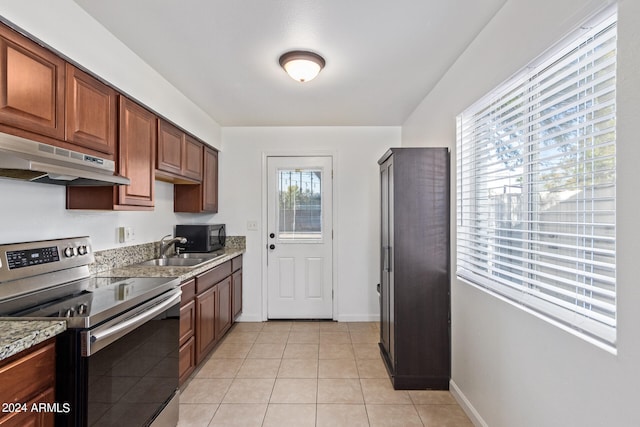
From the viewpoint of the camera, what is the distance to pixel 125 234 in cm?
251

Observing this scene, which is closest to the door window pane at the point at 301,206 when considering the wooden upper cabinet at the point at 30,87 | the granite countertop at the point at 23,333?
the wooden upper cabinet at the point at 30,87

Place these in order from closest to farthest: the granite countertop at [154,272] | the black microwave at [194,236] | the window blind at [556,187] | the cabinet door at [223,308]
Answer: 1. the window blind at [556,187]
2. the granite countertop at [154,272]
3. the cabinet door at [223,308]
4. the black microwave at [194,236]

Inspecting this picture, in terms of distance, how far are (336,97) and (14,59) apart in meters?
2.17

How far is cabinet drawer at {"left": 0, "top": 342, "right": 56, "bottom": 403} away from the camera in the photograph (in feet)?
3.34

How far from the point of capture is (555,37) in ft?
4.25

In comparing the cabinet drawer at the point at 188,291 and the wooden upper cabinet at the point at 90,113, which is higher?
the wooden upper cabinet at the point at 90,113

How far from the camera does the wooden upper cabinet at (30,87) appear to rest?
1.31 metres

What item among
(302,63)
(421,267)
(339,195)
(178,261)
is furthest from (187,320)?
(339,195)

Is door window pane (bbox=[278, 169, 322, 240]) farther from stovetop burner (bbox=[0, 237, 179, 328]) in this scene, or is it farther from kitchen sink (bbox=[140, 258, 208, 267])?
stovetop burner (bbox=[0, 237, 179, 328])

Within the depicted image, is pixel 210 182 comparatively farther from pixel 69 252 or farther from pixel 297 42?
pixel 297 42

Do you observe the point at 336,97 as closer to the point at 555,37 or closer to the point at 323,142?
the point at 323,142

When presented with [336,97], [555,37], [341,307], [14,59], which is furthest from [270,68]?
[341,307]

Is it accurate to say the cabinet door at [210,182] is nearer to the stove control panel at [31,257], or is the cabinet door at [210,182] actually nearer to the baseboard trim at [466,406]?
the stove control panel at [31,257]

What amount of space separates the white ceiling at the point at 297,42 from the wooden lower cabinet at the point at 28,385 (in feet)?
5.38
